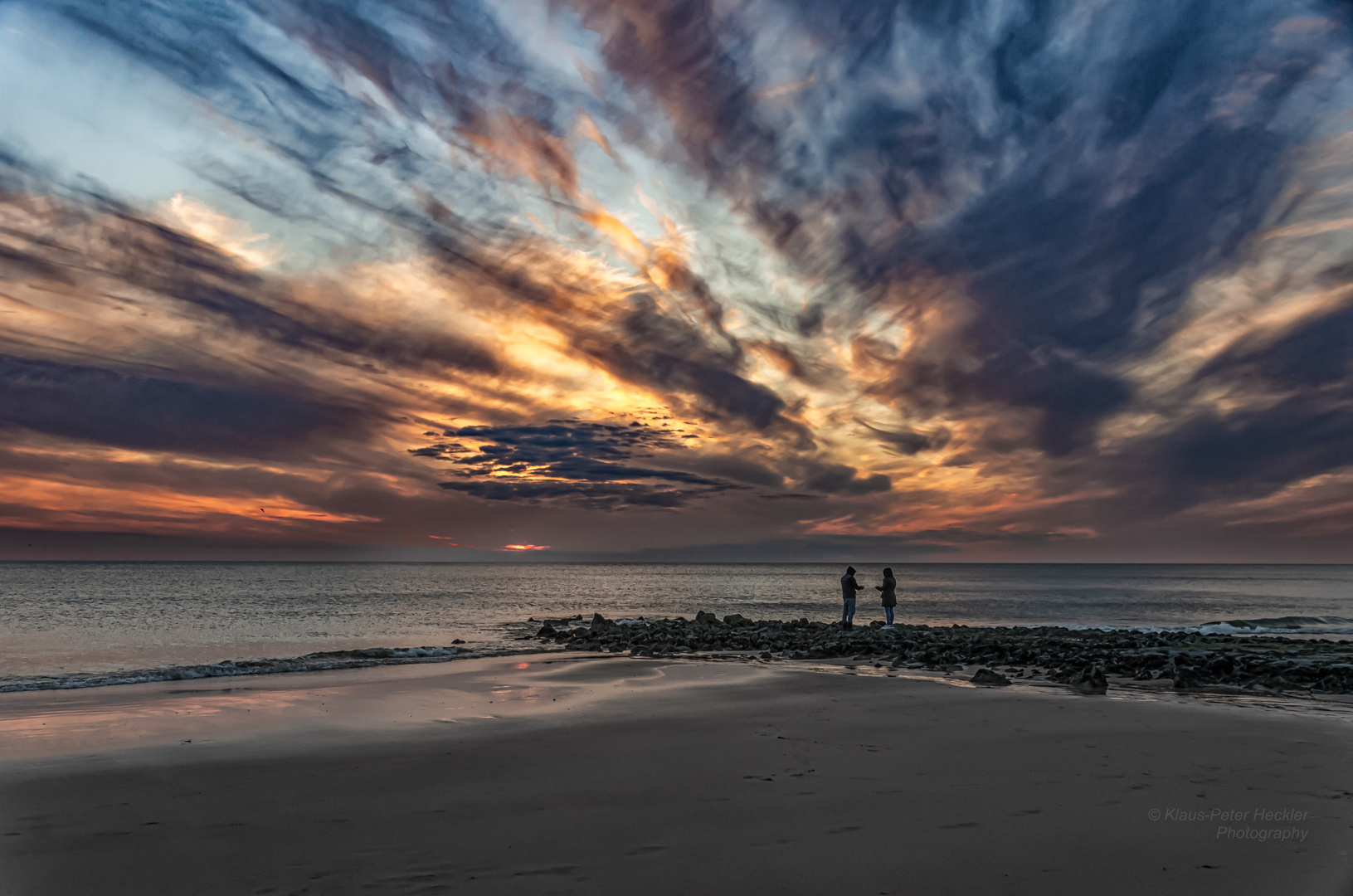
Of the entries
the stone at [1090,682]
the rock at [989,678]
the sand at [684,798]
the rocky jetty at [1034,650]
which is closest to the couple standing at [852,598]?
the rocky jetty at [1034,650]

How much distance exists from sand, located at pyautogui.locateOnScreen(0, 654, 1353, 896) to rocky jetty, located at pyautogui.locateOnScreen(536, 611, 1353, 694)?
3.70 metres

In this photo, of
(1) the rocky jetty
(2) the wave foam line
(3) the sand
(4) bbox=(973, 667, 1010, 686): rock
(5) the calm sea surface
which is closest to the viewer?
(3) the sand

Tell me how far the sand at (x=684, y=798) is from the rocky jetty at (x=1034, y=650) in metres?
3.70

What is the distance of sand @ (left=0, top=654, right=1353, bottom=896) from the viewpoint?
18.3ft

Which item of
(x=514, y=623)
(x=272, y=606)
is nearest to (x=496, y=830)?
(x=514, y=623)

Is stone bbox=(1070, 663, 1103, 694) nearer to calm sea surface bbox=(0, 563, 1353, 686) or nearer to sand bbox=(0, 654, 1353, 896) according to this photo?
sand bbox=(0, 654, 1353, 896)

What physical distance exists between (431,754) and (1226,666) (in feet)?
61.4

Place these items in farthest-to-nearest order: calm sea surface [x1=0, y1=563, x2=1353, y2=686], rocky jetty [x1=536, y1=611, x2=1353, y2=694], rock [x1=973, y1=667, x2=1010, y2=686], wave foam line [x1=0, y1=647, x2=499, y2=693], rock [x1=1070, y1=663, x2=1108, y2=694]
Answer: calm sea surface [x1=0, y1=563, x2=1353, y2=686], wave foam line [x1=0, y1=647, x2=499, y2=693], rocky jetty [x1=536, y1=611, x2=1353, y2=694], rock [x1=973, y1=667, x2=1010, y2=686], rock [x1=1070, y1=663, x2=1108, y2=694]

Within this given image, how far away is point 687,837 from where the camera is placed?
6.38 meters

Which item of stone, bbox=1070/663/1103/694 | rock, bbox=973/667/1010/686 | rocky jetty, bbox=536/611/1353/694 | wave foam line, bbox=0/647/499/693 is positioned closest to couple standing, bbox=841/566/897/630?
rocky jetty, bbox=536/611/1353/694

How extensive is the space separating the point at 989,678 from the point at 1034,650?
6.25m

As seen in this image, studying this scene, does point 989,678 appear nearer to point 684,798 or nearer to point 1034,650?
point 1034,650

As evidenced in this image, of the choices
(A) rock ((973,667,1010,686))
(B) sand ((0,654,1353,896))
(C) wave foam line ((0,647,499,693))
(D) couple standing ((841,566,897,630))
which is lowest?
(C) wave foam line ((0,647,499,693))

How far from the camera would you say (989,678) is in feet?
53.8
